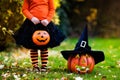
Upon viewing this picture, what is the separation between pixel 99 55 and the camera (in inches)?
333

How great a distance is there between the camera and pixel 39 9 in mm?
8203

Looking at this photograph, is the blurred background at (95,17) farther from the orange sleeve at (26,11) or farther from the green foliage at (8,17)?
the orange sleeve at (26,11)

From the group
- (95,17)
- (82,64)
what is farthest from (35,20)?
(95,17)

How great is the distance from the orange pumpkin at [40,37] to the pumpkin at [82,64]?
0.62 m

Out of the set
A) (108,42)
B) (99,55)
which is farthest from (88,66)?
(108,42)

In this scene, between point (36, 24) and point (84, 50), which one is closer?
point (36, 24)

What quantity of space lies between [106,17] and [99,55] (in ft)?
32.3

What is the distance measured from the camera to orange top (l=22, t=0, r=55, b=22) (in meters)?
8.20

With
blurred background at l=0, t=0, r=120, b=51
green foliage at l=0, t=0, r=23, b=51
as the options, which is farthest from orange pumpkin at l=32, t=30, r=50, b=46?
blurred background at l=0, t=0, r=120, b=51

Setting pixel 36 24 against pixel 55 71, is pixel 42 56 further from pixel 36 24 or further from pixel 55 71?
pixel 36 24

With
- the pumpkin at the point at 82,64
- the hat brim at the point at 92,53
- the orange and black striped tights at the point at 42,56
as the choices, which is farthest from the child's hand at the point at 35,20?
the pumpkin at the point at 82,64

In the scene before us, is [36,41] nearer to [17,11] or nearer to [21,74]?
[21,74]

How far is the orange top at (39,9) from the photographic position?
820 cm

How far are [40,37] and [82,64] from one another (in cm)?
88
